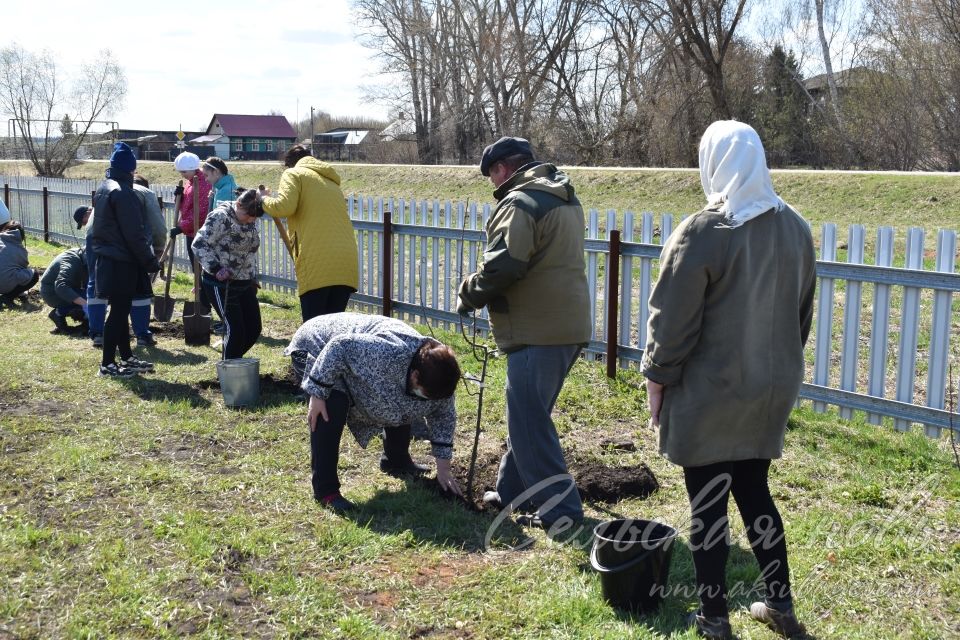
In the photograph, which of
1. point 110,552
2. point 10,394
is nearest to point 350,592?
point 110,552

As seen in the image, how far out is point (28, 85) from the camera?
126 feet

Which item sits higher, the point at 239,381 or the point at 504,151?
the point at 504,151

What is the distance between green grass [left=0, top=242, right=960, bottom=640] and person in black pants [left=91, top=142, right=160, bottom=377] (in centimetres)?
100

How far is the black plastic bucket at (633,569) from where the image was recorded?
3627mm

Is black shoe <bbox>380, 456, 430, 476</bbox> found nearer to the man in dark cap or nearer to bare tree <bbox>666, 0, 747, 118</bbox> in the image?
the man in dark cap

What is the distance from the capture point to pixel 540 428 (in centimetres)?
447

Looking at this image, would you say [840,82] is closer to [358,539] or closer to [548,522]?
[548,522]

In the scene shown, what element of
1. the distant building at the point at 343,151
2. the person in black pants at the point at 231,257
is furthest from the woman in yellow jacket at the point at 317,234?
the distant building at the point at 343,151

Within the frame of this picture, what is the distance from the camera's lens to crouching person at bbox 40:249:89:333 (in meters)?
9.38

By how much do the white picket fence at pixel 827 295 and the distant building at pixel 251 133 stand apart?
75.3 meters

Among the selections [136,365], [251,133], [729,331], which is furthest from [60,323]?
[251,133]

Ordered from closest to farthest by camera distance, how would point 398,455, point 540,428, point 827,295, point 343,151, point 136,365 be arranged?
point 540,428, point 398,455, point 827,295, point 136,365, point 343,151

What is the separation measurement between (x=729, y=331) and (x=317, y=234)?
14.3 ft

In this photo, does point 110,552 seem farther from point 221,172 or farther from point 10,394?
point 221,172
